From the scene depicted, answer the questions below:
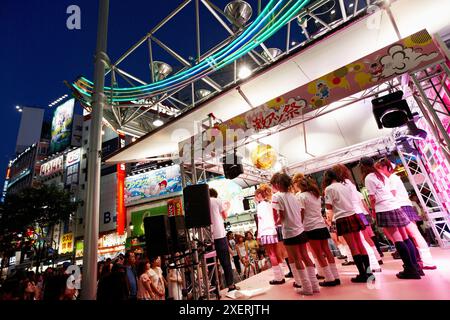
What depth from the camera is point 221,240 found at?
447 centimetres

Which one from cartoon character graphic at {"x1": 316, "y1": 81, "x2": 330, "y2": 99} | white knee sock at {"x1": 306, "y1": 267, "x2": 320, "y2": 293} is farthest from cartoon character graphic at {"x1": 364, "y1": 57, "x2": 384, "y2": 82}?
white knee sock at {"x1": 306, "y1": 267, "x2": 320, "y2": 293}

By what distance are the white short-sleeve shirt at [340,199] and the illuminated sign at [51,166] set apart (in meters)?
33.6

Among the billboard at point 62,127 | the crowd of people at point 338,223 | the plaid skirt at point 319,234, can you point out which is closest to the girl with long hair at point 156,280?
the crowd of people at point 338,223

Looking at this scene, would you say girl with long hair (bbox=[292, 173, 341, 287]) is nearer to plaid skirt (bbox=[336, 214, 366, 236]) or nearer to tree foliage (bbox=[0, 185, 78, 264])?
plaid skirt (bbox=[336, 214, 366, 236])

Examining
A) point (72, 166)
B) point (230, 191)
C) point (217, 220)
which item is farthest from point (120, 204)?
point (217, 220)

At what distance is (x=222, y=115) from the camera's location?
631 centimetres

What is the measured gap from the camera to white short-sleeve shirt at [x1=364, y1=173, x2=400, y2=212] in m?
3.65

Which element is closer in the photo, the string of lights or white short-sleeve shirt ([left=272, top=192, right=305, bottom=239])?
white short-sleeve shirt ([left=272, top=192, right=305, bottom=239])

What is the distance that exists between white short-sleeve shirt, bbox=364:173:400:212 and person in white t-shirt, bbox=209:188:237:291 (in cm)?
244

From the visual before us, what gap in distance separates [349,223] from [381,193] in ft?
2.19

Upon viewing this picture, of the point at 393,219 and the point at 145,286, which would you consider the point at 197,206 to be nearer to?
the point at 145,286

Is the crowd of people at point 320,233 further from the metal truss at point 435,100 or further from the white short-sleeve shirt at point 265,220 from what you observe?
the metal truss at point 435,100
